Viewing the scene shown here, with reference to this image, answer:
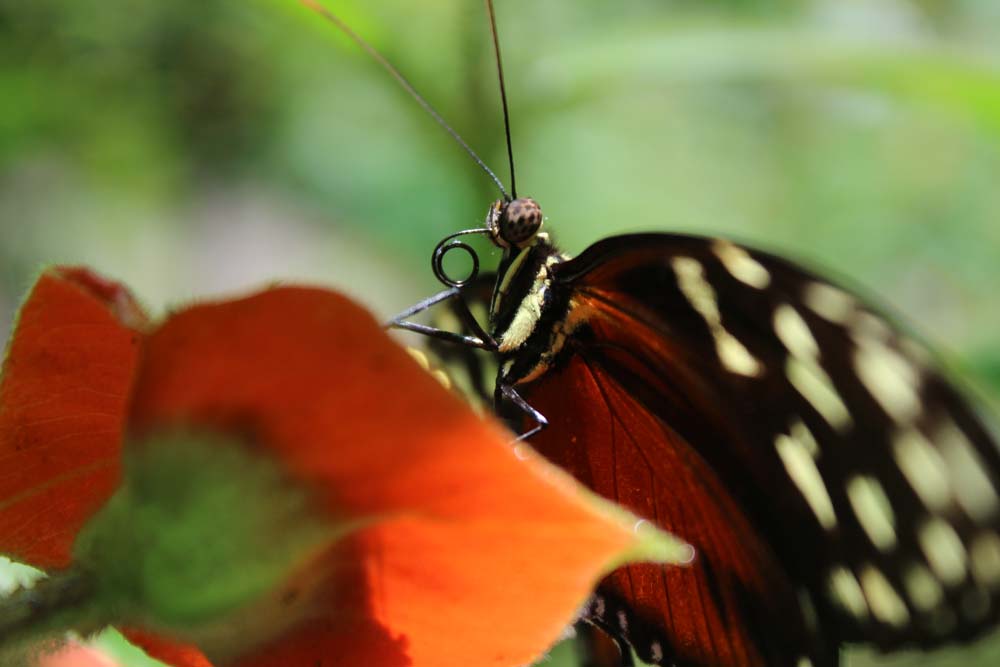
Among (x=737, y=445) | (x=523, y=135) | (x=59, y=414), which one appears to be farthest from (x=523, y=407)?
(x=523, y=135)

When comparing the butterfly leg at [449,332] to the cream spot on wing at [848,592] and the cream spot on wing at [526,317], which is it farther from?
the cream spot on wing at [848,592]

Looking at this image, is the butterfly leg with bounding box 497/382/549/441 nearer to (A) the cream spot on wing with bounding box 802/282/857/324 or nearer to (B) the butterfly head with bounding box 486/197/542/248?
(B) the butterfly head with bounding box 486/197/542/248

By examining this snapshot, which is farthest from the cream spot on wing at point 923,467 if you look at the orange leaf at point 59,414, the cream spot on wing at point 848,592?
the orange leaf at point 59,414

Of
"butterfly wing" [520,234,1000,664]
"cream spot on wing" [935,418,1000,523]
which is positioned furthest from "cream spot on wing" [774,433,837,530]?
"cream spot on wing" [935,418,1000,523]

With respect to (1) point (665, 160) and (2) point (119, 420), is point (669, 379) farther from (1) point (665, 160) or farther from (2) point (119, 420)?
(1) point (665, 160)

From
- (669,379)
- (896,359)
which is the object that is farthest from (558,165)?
(896,359)

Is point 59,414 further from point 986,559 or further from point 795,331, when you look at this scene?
point 986,559
